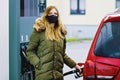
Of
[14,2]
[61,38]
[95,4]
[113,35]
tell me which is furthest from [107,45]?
[95,4]

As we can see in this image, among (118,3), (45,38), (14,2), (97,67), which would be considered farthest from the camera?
(118,3)

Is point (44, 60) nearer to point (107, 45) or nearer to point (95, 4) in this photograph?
point (107, 45)

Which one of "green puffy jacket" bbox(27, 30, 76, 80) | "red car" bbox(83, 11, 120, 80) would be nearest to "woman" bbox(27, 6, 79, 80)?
"green puffy jacket" bbox(27, 30, 76, 80)

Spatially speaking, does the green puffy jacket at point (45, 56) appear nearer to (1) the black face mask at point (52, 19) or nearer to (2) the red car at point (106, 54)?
(1) the black face mask at point (52, 19)

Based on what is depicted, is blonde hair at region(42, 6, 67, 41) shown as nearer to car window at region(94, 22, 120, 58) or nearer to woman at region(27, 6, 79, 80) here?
woman at region(27, 6, 79, 80)

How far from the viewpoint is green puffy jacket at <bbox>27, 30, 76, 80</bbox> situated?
246 inches

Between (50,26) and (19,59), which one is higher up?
(50,26)

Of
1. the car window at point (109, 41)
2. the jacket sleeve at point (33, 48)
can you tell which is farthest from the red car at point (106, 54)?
the jacket sleeve at point (33, 48)

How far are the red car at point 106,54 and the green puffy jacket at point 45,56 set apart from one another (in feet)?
2.94

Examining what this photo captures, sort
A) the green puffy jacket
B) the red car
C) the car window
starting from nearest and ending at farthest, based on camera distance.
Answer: the red car → the car window → the green puffy jacket

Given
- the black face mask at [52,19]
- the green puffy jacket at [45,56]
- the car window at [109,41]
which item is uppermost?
the black face mask at [52,19]

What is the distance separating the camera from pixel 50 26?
6.33m

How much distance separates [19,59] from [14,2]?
89 cm

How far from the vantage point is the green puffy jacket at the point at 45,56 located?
20.5ft
